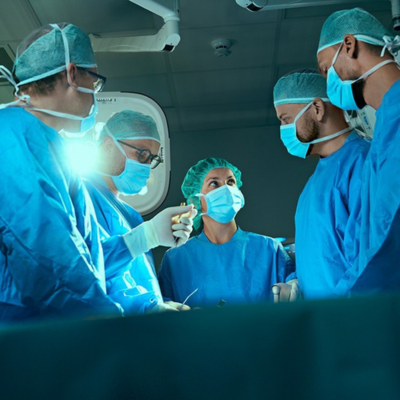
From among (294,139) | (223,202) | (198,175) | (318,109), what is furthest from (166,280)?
(318,109)

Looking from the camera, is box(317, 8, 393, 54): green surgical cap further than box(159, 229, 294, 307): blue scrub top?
No

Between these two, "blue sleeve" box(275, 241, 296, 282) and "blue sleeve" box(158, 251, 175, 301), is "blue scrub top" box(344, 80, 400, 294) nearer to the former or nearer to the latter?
"blue sleeve" box(275, 241, 296, 282)

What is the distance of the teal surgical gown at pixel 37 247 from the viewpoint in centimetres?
108

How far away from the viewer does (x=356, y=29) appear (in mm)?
1564

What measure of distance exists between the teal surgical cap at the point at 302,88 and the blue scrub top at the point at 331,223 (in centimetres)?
22

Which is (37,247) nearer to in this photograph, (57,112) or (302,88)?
(57,112)

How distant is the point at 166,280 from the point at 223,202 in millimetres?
485

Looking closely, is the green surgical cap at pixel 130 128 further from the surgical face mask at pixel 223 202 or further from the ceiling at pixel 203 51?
the ceiling at pixel 203 51

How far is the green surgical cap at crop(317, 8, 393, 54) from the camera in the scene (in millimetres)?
1530

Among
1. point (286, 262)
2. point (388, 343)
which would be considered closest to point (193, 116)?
point (286, 262)

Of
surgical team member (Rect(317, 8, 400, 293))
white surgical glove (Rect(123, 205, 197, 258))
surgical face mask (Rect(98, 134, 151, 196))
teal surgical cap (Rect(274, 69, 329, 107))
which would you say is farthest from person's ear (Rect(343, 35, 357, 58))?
surgical face mask (Rect(98, 134, 151, 196))

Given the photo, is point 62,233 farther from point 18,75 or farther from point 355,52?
point 355,52

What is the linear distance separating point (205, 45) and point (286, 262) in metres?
1.91

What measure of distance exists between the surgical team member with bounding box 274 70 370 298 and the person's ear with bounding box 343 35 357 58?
0.28 meters
